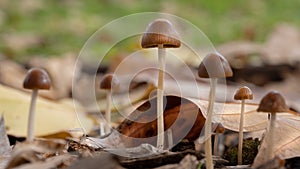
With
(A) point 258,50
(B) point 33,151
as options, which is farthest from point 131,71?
(B) point 33,151

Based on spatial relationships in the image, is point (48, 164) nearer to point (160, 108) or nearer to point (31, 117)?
point (160, 108)

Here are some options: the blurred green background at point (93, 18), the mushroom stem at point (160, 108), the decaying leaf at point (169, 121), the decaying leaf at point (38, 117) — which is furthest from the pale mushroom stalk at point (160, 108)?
the blurred green background at point (93, 18)

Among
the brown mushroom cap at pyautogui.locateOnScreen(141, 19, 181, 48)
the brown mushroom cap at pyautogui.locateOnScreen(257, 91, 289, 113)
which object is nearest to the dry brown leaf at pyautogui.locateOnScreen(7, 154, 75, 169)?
the brown mushroom cap at pyautogui.locateOnScreen(141, 19, 181, 48)

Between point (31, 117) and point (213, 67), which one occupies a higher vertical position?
point (213, 67)

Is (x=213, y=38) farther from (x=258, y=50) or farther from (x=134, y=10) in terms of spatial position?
(x=134, y=10)

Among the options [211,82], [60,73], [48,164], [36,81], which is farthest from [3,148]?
[60,73]

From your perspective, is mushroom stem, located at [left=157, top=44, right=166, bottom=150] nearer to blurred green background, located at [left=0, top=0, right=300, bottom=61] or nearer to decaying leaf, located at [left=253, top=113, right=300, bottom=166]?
decaying leaf, located at [left=253, top=113, right=300, bottom=166]
